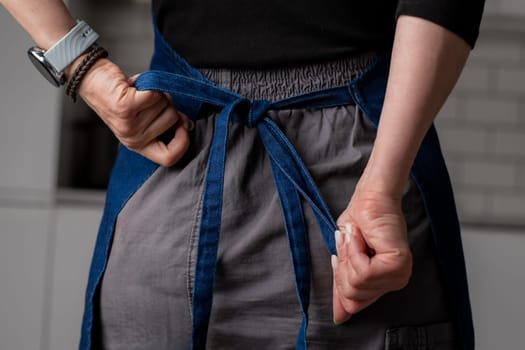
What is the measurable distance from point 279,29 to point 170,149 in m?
0.15

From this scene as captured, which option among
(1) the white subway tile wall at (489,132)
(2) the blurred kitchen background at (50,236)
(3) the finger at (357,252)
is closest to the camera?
(3) the finger at (357,252)

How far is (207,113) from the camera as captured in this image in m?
0.80

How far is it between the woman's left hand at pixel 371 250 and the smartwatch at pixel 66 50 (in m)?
0.30

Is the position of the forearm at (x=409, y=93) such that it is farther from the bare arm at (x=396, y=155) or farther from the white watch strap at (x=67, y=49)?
the white watch strap at (x=67, y=49)

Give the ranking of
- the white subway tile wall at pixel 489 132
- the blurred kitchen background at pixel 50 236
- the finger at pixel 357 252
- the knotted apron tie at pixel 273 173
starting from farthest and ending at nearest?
the white subway tile wall at pixel 489 132, the blurred kitchen background at pixel 50 236, the knotted apron tie at pixel 273 173, the finger at pixel 357 252

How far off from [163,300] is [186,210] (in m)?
0.08

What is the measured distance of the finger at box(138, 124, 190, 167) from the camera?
76cm

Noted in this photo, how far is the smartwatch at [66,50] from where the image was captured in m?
0.79

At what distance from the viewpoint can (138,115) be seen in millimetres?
761

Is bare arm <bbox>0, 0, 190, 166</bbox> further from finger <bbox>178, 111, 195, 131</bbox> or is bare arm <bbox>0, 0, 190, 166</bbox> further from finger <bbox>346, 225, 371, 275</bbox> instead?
finger <bbox>346, 225, 371, 275</bbox>

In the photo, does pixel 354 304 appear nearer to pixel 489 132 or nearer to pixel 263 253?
pixel 263 253

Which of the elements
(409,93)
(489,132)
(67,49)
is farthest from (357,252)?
(489,132)

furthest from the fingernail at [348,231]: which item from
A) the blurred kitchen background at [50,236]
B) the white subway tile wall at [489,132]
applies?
the white subway tile wall at [489,132]

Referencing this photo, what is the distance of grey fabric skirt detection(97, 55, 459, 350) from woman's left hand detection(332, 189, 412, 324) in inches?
3.0
